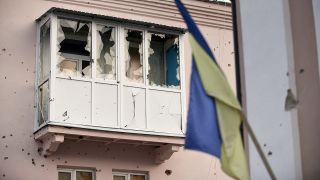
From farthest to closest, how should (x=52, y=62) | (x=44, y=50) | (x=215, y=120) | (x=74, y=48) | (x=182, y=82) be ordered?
(x=182, y=82), (x=74, y=48), (x=44, y=50), (x=52, y=62), (x=215, y=120)

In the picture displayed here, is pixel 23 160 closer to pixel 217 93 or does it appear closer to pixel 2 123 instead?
pixel 2 123

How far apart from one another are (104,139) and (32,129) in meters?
1.47

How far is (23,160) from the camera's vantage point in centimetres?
1377

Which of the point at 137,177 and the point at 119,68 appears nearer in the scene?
the point at 119,68

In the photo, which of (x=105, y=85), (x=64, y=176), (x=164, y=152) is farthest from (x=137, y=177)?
(x=105, y=85)

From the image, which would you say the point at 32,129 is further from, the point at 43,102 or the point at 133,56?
the point at 133,56

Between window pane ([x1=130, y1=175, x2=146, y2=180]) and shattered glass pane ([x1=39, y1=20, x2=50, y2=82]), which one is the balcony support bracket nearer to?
window pane ([x1=130, y1=175, x2=146, y2=180])

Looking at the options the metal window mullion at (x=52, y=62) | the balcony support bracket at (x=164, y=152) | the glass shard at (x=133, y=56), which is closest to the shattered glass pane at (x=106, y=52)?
the glass shard at (x=133, y=56)

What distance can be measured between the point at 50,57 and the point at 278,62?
23.0ft

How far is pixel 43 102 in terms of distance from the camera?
1418 centimetres

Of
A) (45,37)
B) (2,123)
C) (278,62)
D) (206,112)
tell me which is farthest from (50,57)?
(206,112)

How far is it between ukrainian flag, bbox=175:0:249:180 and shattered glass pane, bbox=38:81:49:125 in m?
7.66

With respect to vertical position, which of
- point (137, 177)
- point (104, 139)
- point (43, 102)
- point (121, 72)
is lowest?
point (137, 177)

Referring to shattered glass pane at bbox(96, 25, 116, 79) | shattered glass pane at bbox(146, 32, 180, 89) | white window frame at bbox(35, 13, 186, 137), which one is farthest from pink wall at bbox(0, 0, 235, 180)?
shattered glass pane at bbox(96, 25, 116, 79)
